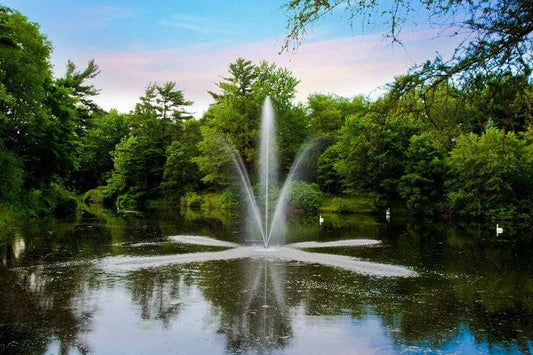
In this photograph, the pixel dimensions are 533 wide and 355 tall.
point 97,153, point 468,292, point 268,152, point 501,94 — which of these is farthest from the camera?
point 97,153

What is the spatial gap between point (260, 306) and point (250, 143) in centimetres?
3544

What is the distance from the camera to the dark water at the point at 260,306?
6.30 metres

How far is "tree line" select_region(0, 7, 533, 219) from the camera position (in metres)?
5.35

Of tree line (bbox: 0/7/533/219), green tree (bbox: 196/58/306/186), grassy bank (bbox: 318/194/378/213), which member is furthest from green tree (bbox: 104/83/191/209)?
grassy bank (bbox: 318/194/378/213)

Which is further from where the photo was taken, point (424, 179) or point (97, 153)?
point (97, 153)

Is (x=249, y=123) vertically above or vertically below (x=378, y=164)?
above

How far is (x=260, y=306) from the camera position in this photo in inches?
324

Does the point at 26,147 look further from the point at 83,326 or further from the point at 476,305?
the point at 476,305

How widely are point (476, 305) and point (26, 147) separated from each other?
29369 mm

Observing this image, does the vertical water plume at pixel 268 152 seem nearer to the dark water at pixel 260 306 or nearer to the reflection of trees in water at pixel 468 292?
Answer: the reflection of trees in water at pixel 468 292

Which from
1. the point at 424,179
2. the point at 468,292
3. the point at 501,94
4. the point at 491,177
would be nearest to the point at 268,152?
the point at 424,179

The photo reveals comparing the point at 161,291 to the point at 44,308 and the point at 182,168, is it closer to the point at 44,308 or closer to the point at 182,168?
the point at 44,308

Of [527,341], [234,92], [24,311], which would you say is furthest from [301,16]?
[234,92]

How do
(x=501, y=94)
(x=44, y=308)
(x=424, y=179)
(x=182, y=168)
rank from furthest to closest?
1. (x=182, y=168)
2. (x=424, y=179)
3. (x=44, y=308)
4. (x=501, y=94)
